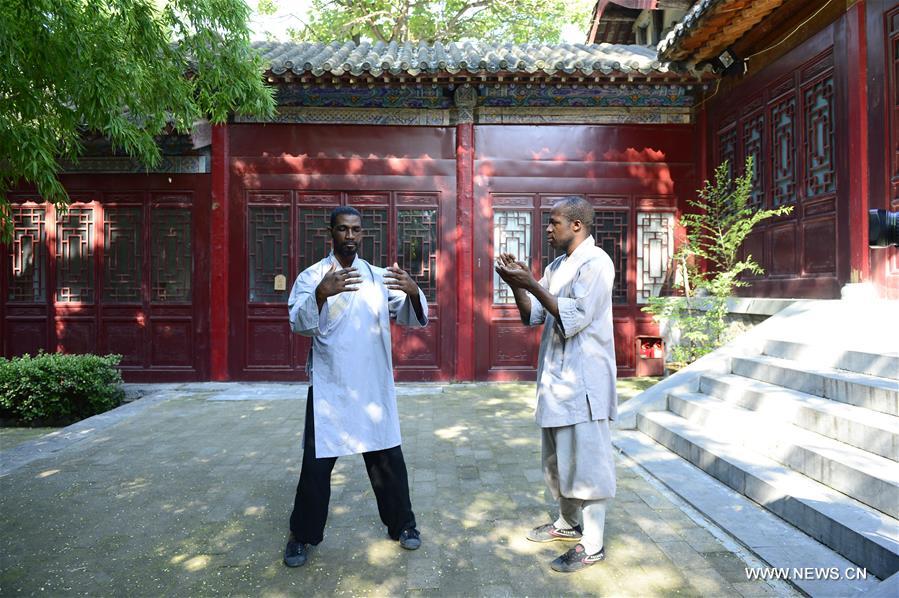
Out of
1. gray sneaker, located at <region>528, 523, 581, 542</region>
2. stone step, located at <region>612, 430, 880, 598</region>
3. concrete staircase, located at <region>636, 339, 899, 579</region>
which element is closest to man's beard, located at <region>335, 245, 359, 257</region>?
gray sneaker, located at <region>528, 523, 581, 542</region>

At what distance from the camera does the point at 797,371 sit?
420cm

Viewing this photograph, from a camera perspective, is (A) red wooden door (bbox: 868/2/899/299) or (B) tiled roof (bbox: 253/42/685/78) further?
(B) tiled roof (bbox: 253/42/685/78)

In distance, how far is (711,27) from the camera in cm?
602

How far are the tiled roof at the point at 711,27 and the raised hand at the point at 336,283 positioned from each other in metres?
5.03

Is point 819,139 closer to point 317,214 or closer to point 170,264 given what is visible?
point 317,214

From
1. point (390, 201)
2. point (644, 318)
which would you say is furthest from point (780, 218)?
point (390, 201)

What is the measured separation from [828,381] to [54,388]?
707 centimetres

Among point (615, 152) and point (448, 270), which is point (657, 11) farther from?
point (448, 270)

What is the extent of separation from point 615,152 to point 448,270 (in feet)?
9.35

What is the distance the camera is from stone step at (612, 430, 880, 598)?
2.43 metres

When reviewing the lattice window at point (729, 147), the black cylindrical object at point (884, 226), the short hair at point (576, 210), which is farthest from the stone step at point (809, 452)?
the lattice window at point (729, 147)

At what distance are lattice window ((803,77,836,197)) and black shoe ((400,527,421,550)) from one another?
5.17 m

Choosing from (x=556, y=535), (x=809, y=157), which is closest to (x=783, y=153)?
(x=809, y=157)

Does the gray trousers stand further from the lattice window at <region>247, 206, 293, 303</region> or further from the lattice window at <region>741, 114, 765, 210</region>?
the lattice window at <region>247, 206, 293, 303</region>
